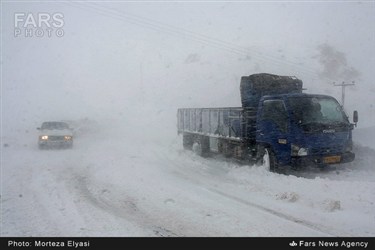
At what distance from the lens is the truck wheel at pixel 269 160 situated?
36.0ft

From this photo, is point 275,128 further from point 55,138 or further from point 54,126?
point 54,126

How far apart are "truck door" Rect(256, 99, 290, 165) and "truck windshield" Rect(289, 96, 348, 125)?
334mm

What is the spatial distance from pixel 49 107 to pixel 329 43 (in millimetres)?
38720

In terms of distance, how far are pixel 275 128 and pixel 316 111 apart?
1251 mm

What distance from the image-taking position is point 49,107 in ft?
173

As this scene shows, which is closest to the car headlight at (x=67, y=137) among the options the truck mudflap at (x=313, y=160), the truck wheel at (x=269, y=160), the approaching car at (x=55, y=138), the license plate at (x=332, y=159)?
the approaching car at (x=55, y=138)

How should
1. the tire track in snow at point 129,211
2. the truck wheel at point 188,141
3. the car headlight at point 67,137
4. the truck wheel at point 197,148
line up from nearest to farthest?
the tire track in snow at point 129,211
the truck wheel at point 197,148
the truck wheel at point 188,141
the car headlight at point 67,137

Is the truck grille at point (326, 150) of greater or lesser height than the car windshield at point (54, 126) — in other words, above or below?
below

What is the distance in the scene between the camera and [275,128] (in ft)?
36.2

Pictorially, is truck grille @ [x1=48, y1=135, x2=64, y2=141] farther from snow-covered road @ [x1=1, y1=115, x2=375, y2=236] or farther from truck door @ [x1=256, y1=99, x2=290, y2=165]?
truck door @ [x1=256, y1=99, x2=290, y2=165]

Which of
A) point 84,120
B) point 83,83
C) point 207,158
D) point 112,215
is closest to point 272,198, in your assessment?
point 112,215

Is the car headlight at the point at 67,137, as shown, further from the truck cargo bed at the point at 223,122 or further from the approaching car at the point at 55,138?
the truck cargo bed at the point at 223,122

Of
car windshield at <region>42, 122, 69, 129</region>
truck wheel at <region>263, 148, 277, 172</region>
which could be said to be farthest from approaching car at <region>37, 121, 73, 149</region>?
truck wheel at <region>263, 148, 277, 172</region>

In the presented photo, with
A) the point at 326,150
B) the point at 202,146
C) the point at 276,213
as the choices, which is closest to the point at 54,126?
the point at 202,146
